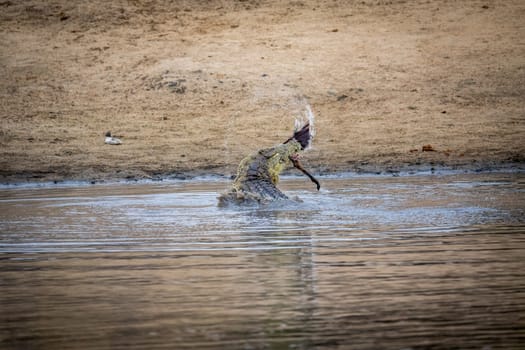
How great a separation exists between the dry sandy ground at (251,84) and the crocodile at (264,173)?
13.5 ft

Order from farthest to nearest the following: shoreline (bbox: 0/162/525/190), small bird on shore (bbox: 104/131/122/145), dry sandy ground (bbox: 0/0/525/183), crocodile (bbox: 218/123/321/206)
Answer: small bird on shore (bbox: 104/131/122/145) → dry sandy ground (bbox: 0/0/525/183) → shoreline (bbox: 0/162/525/190) → crocodile (bbox: 218/123/321/206)

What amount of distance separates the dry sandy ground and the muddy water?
4700 mm

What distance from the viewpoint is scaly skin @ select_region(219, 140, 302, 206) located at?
40.1 feet

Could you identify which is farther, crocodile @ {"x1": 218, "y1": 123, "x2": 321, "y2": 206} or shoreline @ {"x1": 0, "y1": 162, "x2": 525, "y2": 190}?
shoreline @ {"x1": 0, "y1": 162, "x2": 525, "y2": 190}

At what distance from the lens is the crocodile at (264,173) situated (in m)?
12.2

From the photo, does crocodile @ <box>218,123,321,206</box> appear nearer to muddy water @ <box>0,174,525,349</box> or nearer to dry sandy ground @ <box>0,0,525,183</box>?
muddy water @ <box>0,174,525,349</box>

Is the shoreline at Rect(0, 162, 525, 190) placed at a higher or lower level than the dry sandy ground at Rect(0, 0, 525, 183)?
lower

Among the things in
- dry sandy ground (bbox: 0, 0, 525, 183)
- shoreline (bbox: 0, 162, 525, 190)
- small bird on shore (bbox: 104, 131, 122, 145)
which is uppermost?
dry sandy ground (bbox: 0, 0, 525, 183)

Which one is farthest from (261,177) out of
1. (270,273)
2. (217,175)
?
(270,273)

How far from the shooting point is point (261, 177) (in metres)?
12.3

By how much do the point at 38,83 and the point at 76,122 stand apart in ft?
9.32

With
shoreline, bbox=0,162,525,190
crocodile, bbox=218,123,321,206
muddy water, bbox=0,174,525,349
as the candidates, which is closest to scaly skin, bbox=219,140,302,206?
crocodile, bbox=218,123,321,206

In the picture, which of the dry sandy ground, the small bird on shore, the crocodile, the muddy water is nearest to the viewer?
the muddy water

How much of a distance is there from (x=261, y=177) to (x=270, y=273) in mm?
4900
